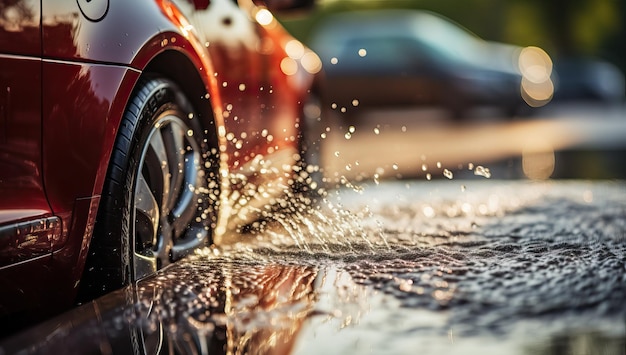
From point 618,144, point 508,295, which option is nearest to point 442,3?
point 618,144

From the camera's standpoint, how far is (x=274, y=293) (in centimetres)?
358

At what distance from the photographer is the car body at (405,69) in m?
17.2

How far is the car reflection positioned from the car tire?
81 mm

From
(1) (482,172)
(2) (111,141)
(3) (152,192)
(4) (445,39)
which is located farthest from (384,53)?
(2) (111,141)

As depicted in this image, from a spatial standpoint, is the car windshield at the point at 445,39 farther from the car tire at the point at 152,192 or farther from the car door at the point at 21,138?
the car door at the point at 21,138

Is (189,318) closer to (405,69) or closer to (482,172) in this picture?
(482,172)

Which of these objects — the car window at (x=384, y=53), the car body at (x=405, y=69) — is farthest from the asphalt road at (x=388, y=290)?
the car window at (x=384, y=53)

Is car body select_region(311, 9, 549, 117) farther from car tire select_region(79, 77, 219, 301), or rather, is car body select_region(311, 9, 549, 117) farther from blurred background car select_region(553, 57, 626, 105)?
car tire select_region(79, 77, 219, 301)

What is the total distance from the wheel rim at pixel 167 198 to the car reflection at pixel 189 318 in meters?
0.10

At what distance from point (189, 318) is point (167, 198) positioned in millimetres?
898

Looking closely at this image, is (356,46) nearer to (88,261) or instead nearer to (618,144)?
(618,144)

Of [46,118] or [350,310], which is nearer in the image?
[46,118]

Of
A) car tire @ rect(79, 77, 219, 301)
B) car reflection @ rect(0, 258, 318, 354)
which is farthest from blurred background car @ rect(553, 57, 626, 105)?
car reflection @ rect(0, 258, 318, 354)

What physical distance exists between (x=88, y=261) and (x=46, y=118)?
0.54 m
